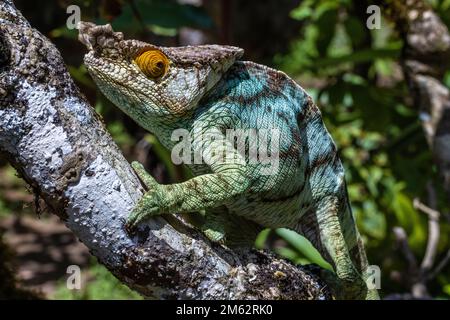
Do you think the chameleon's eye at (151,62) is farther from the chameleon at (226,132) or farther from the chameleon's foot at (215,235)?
the chameleon's foot at (215,235)

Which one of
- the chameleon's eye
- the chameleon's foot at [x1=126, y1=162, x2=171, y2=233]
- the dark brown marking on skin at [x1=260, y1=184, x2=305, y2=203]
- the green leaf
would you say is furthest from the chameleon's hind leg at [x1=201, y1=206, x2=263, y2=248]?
the green leaf

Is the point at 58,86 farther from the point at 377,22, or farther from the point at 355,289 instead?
the point at 377,22

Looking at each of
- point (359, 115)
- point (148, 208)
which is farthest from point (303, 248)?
point (148, 208)

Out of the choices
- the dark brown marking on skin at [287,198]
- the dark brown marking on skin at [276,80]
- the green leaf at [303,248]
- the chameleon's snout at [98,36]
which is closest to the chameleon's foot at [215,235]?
the dark brown marking on skin at [287,198]

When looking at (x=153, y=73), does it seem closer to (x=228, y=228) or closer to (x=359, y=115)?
(x=228, y=228)
